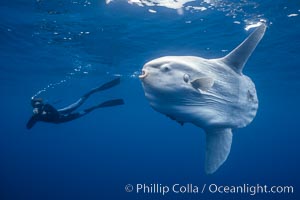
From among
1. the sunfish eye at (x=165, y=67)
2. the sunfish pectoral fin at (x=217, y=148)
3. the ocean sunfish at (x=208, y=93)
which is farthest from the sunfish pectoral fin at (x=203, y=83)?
the sunfish pectoral fin at (x=217, y=148)

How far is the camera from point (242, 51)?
11.5 feet

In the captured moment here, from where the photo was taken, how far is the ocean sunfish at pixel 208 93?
8.33ft

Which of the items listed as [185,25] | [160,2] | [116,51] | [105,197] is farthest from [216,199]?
[160,2]

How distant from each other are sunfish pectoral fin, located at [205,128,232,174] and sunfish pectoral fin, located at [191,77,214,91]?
0.95 m

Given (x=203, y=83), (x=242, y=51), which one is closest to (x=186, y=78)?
(x=203, y=83)

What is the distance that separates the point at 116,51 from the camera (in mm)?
18203

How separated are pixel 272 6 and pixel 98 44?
9864 millimetres

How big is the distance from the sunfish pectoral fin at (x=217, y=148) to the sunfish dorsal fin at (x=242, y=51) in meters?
0.85

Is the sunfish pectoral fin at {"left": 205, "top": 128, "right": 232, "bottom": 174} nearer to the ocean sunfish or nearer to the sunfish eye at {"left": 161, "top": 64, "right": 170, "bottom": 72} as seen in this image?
the ocean sunfish

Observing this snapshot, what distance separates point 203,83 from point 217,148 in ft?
4.01

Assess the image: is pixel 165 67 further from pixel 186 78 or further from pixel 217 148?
pixel 217 148

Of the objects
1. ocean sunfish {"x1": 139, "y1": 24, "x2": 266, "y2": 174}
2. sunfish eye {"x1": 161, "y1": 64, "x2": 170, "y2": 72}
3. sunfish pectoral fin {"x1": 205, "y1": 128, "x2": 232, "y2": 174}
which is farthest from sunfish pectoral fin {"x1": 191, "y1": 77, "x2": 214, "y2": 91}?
sunfish pectoral fin {"x1": 205, "y1": 128, "x2": 232, "y2": 174}

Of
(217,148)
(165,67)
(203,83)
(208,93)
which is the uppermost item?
(165,67)

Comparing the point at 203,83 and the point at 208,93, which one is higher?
the point at 203,83
